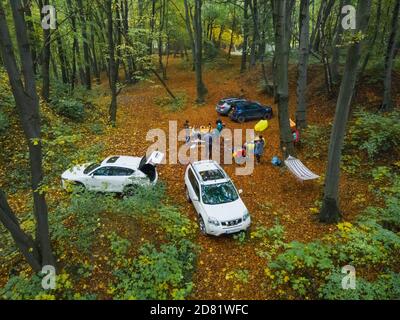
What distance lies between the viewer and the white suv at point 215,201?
956cm

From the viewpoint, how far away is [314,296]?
25.0ft

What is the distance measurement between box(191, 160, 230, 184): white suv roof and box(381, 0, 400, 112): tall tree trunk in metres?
12.1

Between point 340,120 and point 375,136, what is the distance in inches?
240

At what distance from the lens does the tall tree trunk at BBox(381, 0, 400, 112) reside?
15.5 metres

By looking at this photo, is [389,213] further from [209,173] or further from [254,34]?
[254,34]

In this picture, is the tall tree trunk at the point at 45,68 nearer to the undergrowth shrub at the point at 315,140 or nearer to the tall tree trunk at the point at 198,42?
the tall tree trunk at the point at 198,42

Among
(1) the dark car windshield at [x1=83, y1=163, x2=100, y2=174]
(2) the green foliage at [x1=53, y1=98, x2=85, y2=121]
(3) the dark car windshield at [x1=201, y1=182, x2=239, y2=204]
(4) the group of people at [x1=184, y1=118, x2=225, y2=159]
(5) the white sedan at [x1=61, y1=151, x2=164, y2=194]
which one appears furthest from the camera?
(2) the green foliage at [x1=53, y1=98, x2=85, y2=121]

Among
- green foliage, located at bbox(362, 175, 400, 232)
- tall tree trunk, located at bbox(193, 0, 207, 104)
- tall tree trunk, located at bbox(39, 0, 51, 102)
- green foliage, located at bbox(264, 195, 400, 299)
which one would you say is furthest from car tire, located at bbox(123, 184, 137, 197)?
tall tree trunk, located at bbox(193, 0, 207, 104)

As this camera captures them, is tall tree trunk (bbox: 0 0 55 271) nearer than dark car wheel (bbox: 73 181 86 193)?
Yes

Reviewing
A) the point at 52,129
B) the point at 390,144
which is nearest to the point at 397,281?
the point at 390,144

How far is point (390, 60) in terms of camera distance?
16297 mm

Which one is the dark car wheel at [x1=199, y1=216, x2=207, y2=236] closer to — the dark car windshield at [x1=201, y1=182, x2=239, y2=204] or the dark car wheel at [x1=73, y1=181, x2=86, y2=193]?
the dark car windshield at [x1=201, y1=182, x2=239, y2=204]

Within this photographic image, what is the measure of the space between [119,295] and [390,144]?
537 inches
